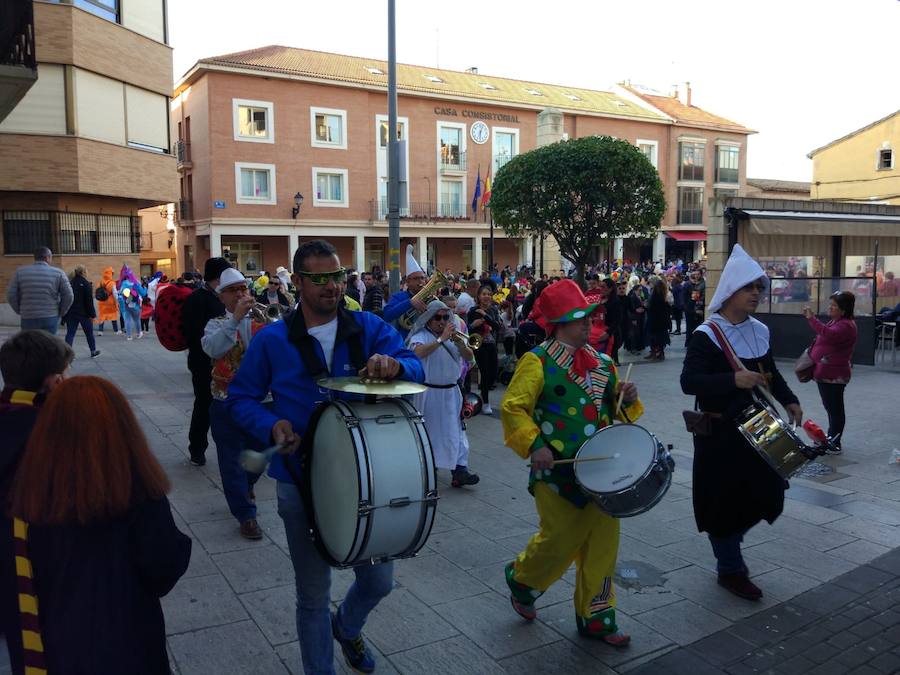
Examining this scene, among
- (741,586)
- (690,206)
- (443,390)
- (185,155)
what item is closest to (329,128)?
(185,155)

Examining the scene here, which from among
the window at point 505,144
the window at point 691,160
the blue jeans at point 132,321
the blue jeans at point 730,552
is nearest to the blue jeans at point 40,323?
the blue jeans at point 132,321

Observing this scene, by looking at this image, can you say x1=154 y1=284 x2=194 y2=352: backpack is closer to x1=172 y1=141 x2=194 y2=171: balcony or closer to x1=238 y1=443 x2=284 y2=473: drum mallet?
x1=238 y1=443 x2=284 y2=473: drum mallet

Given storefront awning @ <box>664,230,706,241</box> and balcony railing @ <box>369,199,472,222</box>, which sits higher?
balcony railing @ <box>369,199,472,222</box>

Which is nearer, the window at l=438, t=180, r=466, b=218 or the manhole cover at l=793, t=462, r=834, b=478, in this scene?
the manhole cover at l=793, t=462, r=834, b=478

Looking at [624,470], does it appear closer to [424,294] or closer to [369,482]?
[369,482]

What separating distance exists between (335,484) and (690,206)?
159 ft

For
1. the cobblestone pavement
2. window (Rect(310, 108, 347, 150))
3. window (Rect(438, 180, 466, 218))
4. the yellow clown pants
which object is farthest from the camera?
window (Rect(438, 180, 466, 218))

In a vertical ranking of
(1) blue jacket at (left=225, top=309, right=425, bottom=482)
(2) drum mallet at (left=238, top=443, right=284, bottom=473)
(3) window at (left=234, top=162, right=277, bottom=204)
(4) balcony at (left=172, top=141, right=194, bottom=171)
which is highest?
(4) balcony at (left=172, top=141, right=194, bottom=171)

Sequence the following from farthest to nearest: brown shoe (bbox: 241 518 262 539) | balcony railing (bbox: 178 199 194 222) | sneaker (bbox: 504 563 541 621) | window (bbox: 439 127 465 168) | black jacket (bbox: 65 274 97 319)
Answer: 1. window (bbox: 439 127 465 168)
2. balcony railing (bbox: 178 199 194 222)
3. black jacket (bbox: 65 274 97 319)
4. brown shoe (bbox: 241 518 262 539)
5. sneaker (bbox: 504 563 541 621)

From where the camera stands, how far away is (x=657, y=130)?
4562 centimetres

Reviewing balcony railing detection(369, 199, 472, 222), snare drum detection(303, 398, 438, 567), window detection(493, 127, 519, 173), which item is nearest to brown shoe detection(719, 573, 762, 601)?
snare drum detection(303, 398, 438, 567)

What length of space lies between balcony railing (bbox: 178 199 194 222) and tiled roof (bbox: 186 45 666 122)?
24.5ft

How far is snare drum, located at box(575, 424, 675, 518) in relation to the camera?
11.1 feet

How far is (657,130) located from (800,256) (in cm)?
3209
